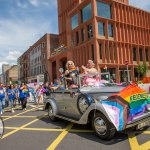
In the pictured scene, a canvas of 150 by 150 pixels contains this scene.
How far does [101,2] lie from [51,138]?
34003 millimetres

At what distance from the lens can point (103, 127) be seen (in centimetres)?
518

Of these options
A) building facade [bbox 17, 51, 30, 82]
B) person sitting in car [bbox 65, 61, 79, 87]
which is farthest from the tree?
building facade [bbox 17, 51, 30, 82]

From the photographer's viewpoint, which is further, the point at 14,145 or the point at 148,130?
the point at 148,130

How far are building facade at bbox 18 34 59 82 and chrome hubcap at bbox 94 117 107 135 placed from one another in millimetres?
34960

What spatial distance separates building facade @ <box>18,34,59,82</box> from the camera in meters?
52.2

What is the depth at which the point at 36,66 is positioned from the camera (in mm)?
64750

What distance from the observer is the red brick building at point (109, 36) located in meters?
35.2

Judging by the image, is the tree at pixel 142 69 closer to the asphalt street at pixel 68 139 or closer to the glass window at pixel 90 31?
the glass window at pixel 90 31

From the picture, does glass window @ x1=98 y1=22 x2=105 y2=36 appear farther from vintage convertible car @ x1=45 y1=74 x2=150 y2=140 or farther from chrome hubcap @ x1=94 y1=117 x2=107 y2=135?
chrome hubcap @ x1=94 y1=117 x2=107 y2=135

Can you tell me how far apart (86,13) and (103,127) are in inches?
1345

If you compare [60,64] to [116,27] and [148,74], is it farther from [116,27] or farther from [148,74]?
[148,74]

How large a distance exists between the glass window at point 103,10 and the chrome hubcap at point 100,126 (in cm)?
3259

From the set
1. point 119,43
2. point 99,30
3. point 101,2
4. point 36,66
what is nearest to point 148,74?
point 119,43

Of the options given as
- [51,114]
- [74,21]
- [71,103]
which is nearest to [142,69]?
[74,21]
